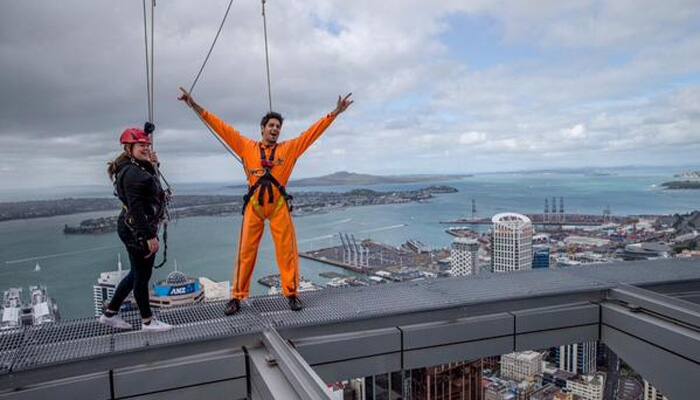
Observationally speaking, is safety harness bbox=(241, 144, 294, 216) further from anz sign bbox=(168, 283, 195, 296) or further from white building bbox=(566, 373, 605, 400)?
white building bbox=(566, 373, 605, 400)

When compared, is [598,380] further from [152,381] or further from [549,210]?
[549,210]

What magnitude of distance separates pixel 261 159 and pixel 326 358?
3.42 ft

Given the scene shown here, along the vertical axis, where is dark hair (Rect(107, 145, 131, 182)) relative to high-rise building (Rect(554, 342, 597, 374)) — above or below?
above

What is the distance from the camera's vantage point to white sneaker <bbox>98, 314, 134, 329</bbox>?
196cm

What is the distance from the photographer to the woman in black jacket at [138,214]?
6.09ft

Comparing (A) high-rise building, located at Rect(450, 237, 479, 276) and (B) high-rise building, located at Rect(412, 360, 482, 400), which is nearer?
(B) high-rise building, located at Rect(412, 360, 482, 400)

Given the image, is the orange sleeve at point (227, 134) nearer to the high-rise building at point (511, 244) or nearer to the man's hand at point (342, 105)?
the man's hand at point (342, 105)

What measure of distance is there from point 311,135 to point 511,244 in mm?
8406

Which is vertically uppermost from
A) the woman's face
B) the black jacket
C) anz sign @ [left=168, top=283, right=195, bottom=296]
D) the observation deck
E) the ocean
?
the woman's face

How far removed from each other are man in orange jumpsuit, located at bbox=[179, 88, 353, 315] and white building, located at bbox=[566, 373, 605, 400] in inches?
87.6

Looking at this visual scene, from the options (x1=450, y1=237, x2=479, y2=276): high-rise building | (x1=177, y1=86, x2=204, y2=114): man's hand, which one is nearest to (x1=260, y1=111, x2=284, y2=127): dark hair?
(x1=177, y1=86, x2=204, y2=114): man's hand

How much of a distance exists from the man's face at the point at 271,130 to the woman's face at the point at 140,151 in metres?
0.60

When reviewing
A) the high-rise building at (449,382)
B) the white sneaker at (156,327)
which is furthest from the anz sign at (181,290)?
the high-rise building at (449,382)

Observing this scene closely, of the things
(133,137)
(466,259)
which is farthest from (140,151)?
(466,259)
